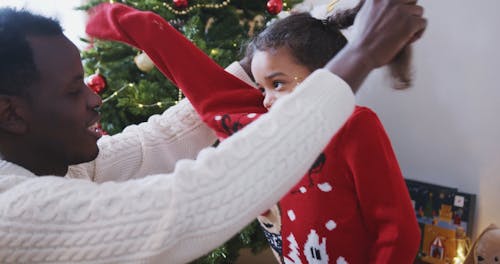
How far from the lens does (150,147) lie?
2.69ft

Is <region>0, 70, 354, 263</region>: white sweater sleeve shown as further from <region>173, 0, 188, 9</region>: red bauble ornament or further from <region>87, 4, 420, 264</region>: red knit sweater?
<region>173, 0, 188, 9</region>: red bauble ornament

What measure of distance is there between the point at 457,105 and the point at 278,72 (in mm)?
1222

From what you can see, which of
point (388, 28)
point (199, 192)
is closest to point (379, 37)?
point (388, 28)

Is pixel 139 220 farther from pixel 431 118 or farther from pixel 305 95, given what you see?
pixel 431 118

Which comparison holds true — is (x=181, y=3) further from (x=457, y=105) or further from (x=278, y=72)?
(x=457, y=105)

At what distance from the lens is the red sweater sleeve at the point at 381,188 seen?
0.67 m

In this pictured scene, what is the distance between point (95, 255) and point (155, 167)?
0.42 m

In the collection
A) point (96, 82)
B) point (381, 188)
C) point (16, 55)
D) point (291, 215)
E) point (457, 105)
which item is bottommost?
point (457, 105)

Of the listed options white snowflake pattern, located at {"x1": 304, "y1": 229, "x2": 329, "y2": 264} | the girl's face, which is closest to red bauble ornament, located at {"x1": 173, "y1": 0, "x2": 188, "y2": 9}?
the girl's face

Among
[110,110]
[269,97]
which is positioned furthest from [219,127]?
[110,110]

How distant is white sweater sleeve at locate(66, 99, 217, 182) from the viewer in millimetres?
778

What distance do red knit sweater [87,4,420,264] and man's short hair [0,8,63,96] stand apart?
22cm

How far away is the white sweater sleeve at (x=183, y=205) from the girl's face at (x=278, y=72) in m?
0.32

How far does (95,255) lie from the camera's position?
43 centimetres
